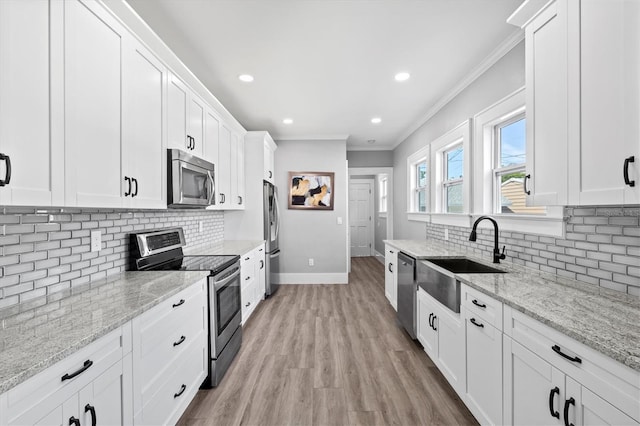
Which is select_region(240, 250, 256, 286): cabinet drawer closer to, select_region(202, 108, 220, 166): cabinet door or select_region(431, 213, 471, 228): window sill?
select_region(202, 108, 220, 166): cabinet door

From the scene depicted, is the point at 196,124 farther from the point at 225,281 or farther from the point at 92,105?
the point at 225,281

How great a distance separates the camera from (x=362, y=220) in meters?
7.79

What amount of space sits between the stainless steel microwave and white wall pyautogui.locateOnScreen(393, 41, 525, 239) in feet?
8.70

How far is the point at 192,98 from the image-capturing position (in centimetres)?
232

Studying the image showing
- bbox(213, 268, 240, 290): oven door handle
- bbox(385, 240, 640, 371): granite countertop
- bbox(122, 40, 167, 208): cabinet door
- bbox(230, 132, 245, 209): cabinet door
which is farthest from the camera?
bbox(230, 132, 245, 209): cabinet door

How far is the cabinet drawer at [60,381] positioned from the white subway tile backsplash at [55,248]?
1.93 ft

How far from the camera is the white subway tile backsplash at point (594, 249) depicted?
4.39ft

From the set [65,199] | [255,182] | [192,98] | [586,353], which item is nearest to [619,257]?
[586,353]

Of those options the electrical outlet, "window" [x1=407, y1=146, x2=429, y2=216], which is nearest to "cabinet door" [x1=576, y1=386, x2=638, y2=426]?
the electrical outlet

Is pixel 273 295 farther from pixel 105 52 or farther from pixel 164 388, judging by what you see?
pixel 105 52

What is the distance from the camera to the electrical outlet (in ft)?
5.41

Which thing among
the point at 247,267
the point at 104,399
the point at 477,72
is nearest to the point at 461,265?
the point at 477,72

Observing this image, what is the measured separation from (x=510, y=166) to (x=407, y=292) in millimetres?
1495

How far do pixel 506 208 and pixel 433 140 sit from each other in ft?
5.04
